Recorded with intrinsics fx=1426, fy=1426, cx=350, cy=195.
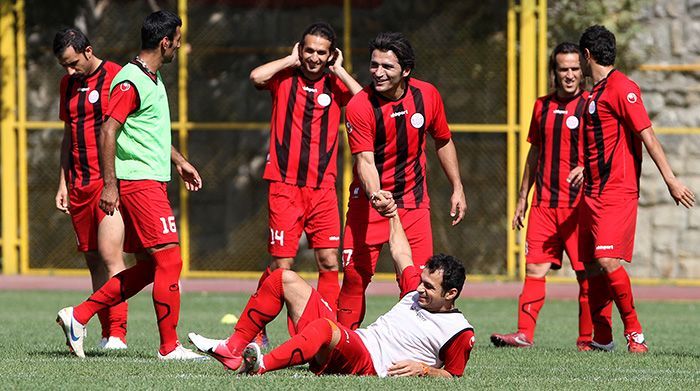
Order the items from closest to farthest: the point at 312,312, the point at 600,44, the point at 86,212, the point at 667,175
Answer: the point at 312,312 → the point at 667,175 → the point at 600,44 → the point at 86,212

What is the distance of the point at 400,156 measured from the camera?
921 centimetres

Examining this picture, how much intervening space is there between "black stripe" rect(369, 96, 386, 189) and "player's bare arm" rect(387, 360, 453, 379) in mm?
1824

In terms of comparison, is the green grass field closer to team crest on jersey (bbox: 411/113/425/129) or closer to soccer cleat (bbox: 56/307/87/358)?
soccer cleat (bbox: 56/307/87/358)

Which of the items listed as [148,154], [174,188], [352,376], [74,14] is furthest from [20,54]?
[352,376]

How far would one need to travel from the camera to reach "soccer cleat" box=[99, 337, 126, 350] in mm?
9578

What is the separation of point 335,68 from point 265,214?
844 cm

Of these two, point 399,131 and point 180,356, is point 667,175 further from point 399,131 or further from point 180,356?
point 180,356

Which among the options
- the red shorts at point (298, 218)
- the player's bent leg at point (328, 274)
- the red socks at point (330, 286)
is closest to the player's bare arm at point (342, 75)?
the red shorts at point (298, 218)

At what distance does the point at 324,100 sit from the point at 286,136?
1.23ft

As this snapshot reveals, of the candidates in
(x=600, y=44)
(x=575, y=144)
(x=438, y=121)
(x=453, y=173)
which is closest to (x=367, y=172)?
(x=438, y=121)

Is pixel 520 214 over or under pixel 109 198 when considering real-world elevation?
under

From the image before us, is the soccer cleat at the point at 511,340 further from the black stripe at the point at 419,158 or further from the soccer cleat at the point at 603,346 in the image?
the black stripe at the point at 419,158

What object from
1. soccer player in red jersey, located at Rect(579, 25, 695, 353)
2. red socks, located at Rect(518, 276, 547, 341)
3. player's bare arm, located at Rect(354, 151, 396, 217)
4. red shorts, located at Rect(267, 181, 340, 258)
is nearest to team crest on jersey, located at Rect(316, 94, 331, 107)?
red shorts, located at Rect(267, 181, 340, 258)

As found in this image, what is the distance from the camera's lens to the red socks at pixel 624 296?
982 cm
